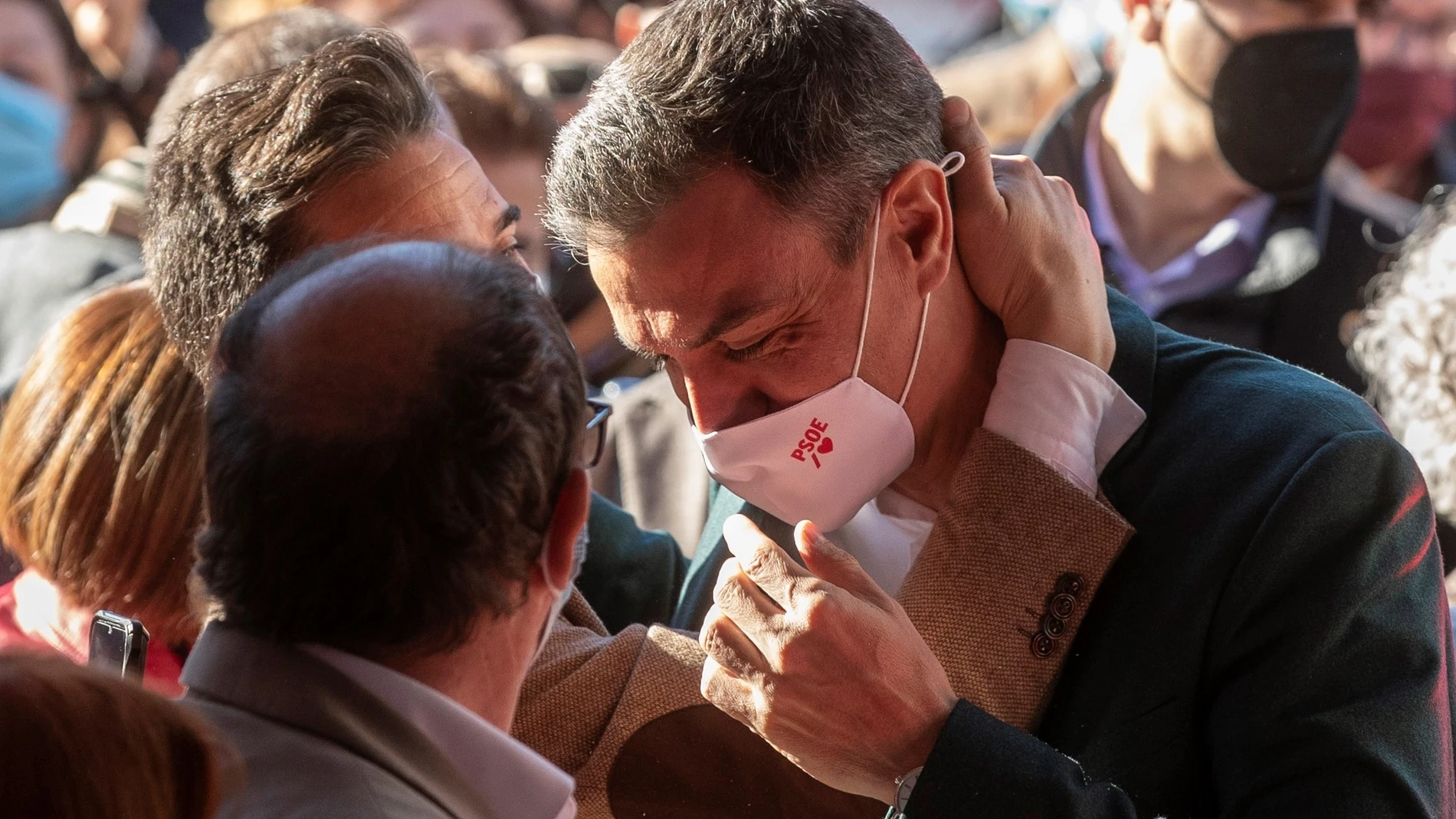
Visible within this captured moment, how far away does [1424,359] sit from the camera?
119 inches

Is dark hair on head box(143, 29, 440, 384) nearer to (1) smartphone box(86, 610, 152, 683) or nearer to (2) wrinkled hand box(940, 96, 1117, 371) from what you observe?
(1) smartphone box(86, 610, 152, 683)

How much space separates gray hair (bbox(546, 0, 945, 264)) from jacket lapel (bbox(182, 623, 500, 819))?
0.87 m

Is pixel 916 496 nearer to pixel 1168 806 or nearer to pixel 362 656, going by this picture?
pixel 1168 806

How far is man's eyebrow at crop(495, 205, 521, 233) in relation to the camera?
2471mm

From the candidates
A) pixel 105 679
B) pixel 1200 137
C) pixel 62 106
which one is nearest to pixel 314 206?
pixel 105 679

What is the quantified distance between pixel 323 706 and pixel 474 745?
156 millimetres

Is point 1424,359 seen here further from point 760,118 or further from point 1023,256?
point 760,118

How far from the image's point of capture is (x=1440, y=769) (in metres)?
1.80

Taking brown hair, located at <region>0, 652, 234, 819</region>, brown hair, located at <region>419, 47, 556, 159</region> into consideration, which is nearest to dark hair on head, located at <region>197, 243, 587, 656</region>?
brown hair, located at <region>0, 652, 234, 819</region>

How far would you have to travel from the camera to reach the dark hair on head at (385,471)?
1.38 meters

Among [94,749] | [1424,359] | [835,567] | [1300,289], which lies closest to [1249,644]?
[835,567]

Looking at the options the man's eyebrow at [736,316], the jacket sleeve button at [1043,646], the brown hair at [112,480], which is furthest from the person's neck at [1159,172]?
the brown hair at [112,480]

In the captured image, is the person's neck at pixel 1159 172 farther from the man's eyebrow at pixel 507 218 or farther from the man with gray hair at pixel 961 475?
the man's eyebrow at pixel 507 218

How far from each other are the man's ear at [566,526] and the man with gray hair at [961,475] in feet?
1.24
